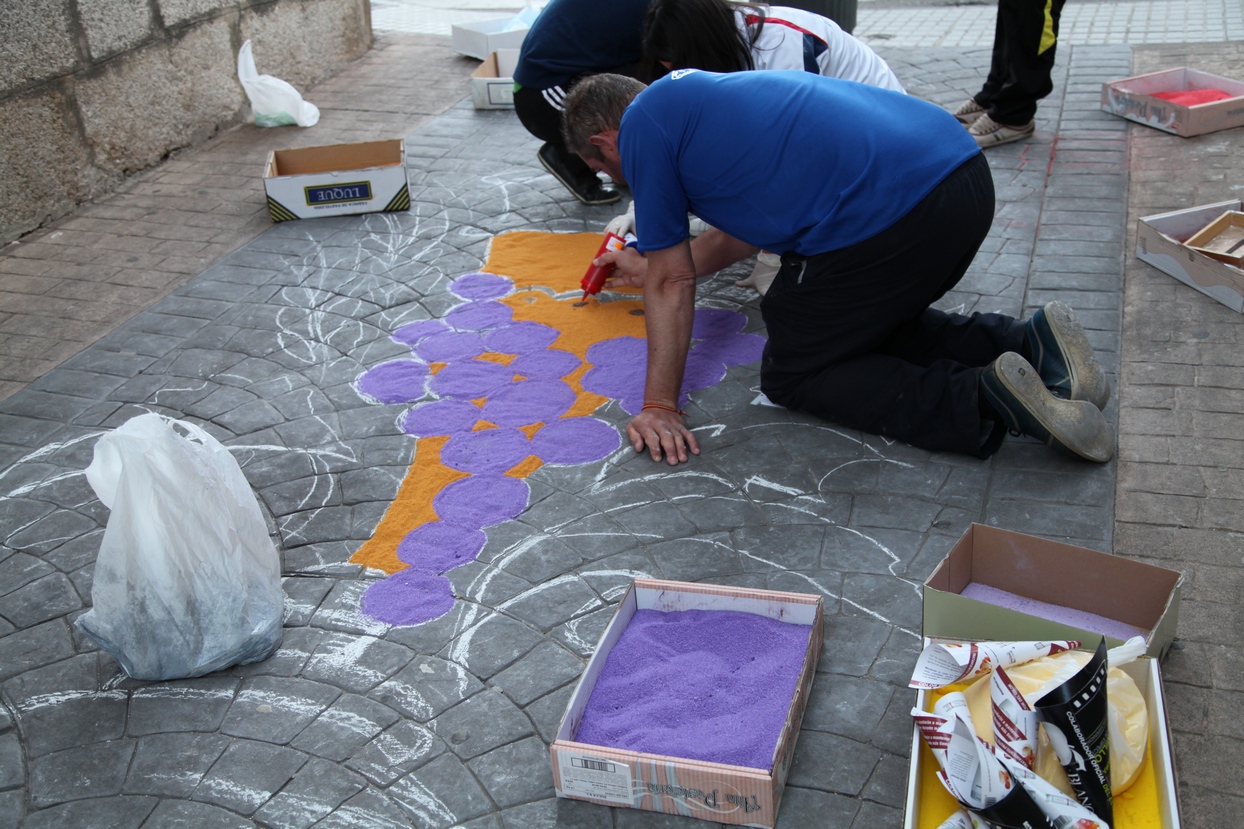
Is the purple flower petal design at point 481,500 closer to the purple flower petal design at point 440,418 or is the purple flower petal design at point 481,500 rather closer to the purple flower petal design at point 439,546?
the purple flower petal design at point 439,546

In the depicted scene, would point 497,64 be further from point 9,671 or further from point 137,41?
point 9,671

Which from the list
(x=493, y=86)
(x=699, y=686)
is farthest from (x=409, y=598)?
(x=493, y=86)

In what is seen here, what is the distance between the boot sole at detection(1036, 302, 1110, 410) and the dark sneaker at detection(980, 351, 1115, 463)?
83 mm

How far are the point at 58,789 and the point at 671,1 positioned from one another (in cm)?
284

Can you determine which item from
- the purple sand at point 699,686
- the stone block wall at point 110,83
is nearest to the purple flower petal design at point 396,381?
the purple sand at point 699,686

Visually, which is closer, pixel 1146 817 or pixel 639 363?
pixel 1146 817

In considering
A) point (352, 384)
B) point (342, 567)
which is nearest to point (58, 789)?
point (342, 567)

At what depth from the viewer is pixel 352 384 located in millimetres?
3580

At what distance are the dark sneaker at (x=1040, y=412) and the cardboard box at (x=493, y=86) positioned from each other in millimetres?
4170

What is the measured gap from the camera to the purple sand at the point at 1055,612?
90.9 inches

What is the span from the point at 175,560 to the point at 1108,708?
1.89 m

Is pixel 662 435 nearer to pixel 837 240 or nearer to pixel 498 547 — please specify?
pixel 498 547

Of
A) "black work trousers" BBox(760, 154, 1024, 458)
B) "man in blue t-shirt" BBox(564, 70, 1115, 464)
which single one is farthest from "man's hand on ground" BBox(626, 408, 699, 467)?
"black work trousers" BBox(760, 154, 1024, 458)

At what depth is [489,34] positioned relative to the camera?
728cm
